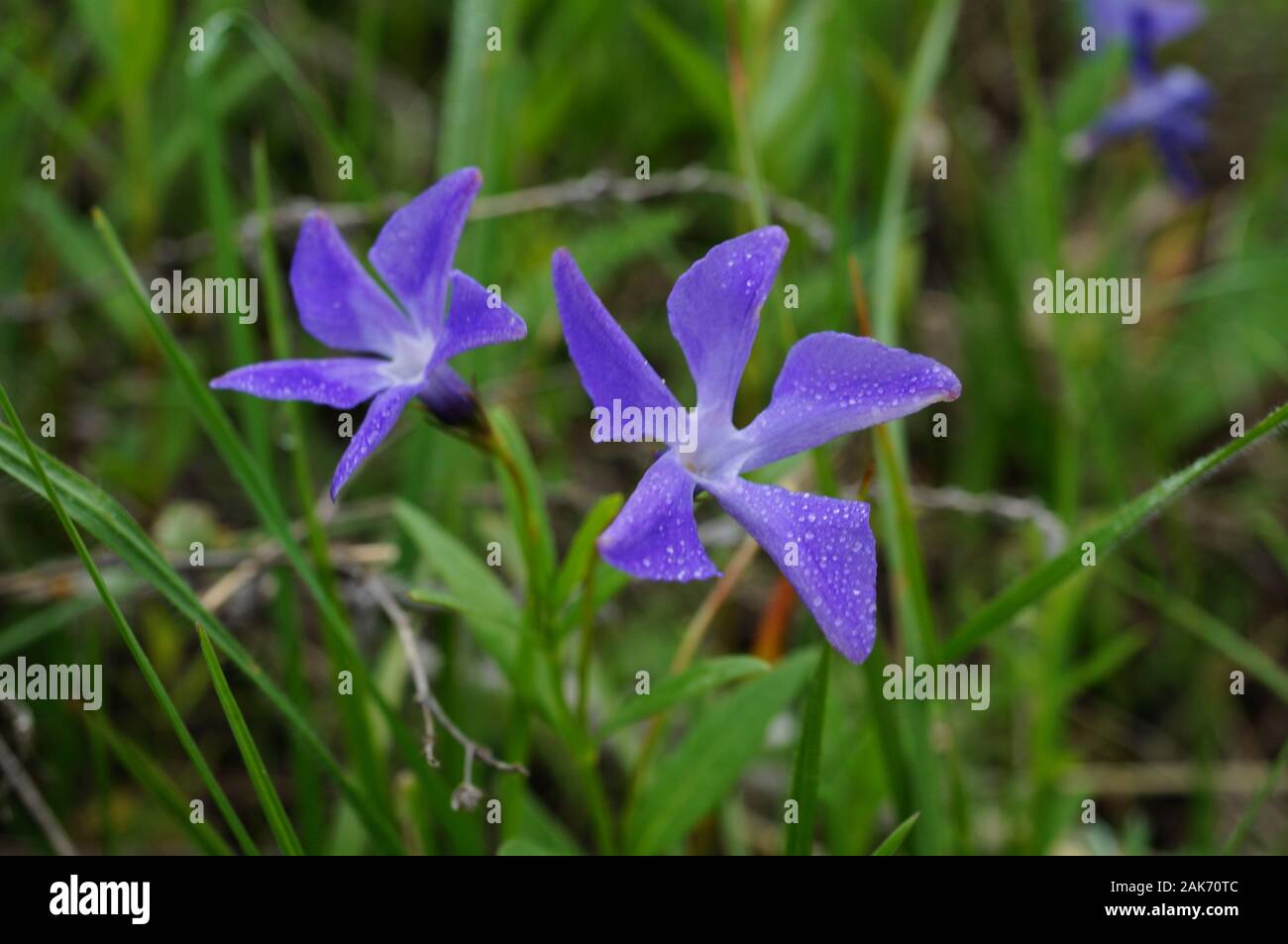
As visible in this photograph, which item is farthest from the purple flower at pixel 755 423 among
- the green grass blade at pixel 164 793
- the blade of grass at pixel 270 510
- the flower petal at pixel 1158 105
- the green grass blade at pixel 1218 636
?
the flower petal at pixel 1158 105

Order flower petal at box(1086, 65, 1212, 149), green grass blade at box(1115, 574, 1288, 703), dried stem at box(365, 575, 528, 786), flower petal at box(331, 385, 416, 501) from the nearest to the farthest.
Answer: flower petal at box(331, 385, 416, 501)
dried stem at box(365, 575, 528, 786)
green grass blade at box(1115, 574, 1288, 703)
flower petal at box(1086, 65, 1212, 149)

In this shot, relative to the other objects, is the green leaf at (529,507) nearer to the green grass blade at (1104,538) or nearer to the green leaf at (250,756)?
the green leaf at (250,756)

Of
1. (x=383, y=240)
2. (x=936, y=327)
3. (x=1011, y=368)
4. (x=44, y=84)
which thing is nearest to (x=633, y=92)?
(x=936, y=327)

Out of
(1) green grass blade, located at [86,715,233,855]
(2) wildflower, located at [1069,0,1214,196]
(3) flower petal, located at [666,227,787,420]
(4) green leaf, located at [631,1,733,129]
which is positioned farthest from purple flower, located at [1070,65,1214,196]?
(1) green grass blade, located at [86,715,233,855]

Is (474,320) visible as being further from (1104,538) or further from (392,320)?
(1104,538)

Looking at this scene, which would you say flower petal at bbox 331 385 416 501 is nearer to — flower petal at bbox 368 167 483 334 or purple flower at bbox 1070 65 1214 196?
flower petal at bbox 368 167 483 334

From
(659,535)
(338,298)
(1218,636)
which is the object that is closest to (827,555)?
(659,535)
